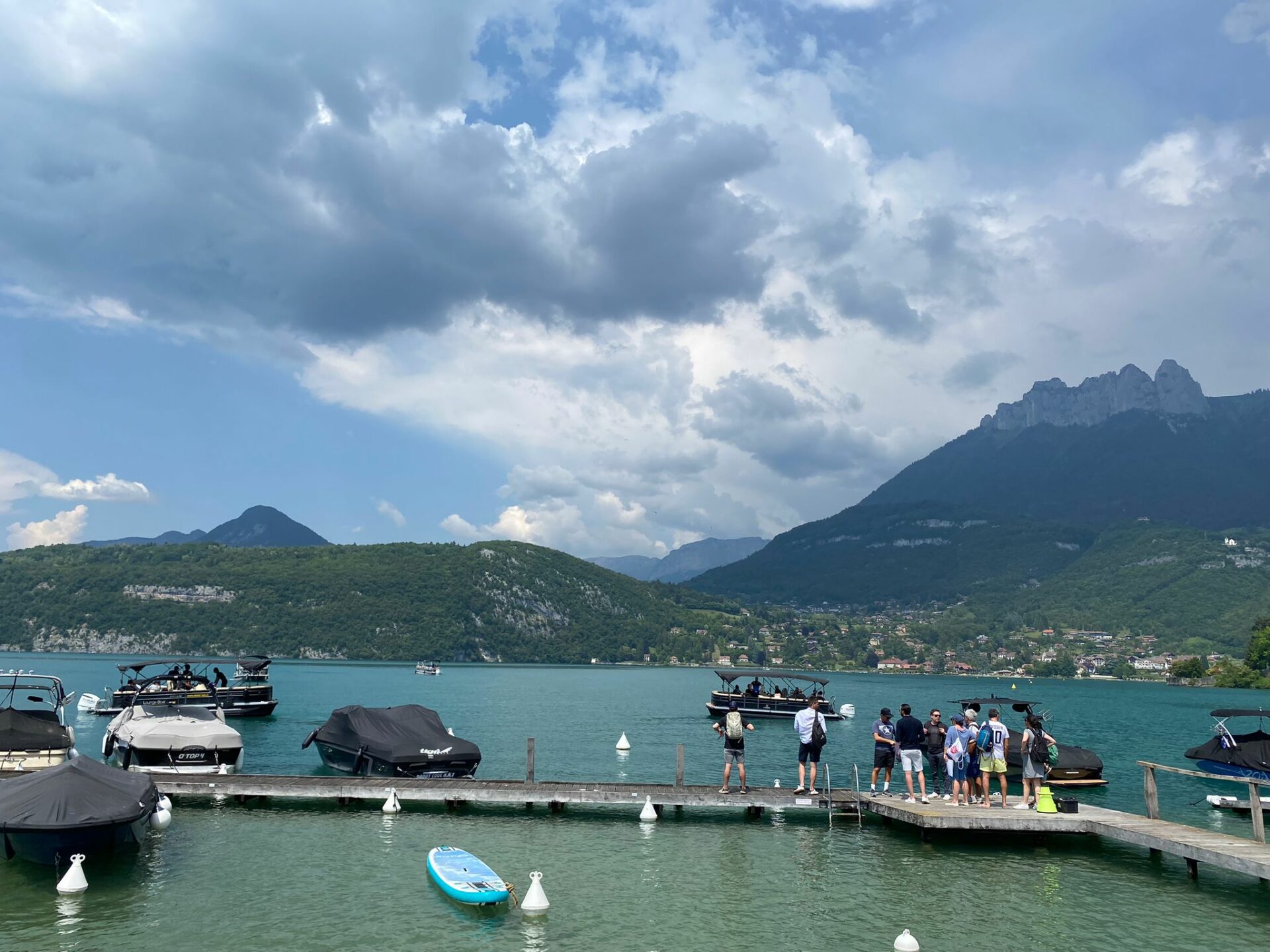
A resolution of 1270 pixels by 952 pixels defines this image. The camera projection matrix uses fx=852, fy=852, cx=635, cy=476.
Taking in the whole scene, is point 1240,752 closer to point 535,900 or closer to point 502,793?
point 502,793

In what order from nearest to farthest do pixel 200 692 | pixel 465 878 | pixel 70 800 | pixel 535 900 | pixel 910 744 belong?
1. pixel 535 900
2. pixel 465 878
3. pixel 70 800
4. pixel 910 744
5. pixel 200 692

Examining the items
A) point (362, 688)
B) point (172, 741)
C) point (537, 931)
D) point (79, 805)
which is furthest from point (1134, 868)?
point (362, 688)

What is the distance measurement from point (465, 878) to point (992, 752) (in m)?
15.6

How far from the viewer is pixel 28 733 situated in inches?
1148

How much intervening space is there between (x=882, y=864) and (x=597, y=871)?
24.2 ft

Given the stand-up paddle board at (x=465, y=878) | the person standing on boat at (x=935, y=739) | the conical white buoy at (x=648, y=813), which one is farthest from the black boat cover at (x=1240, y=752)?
the stand-up paddle board at (x=465, y=878)

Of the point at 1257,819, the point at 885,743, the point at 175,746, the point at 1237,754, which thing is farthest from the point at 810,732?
the point at 175,746

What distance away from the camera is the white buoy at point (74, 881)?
17.7 metres

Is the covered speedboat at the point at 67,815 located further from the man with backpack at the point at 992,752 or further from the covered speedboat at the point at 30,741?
the man with backpack at the point at 992,752

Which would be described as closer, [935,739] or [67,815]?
[67,815]

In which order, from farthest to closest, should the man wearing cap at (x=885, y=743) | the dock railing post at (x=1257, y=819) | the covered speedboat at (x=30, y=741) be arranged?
the covered speedboat at (x=30, y=741) < the man wearing cap at (x=885, y=743) < the dock railing post at (x=1257, y=819)

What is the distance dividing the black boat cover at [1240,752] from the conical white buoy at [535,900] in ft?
108

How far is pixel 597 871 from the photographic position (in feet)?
67.1

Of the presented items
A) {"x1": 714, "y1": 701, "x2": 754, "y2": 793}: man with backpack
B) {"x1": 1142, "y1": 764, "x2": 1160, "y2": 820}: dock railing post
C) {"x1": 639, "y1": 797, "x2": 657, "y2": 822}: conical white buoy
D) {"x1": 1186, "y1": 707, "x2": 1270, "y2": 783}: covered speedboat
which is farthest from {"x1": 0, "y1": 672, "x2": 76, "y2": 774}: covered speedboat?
{"x1": 1186, "y1": 707, "x2": 1270, "y2": 783}: covered speedboat
